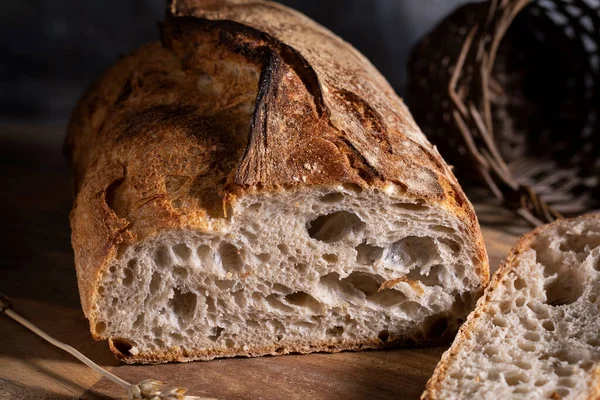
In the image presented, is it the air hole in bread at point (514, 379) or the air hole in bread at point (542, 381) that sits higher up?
the air hole in bread at point (542, 381)

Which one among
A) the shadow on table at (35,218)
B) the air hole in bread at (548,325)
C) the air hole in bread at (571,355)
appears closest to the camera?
the air hole in bread at (571,355)

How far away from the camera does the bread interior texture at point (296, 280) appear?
2883mm

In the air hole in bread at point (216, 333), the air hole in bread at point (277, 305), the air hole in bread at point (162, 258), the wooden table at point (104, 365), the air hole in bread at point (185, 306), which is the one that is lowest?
the wooden table at point (104, 365)

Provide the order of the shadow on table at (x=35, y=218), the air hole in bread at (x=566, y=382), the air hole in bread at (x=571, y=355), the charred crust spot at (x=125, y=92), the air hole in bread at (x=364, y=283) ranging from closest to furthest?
the air hole in bread at (x=566, y=382) → the air hole in bread at (x=571, y=355) → the air hole in bread at (x=364, y=283) → the shadow on table at (x=35, y=218) → the charred crust spot at (x=125, y=92)

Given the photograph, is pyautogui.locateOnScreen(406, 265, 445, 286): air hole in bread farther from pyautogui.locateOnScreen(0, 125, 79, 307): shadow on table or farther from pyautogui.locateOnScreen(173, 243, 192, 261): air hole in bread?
pyautogui.locateOnScreen(0, 125, 79, 307): shadow on table

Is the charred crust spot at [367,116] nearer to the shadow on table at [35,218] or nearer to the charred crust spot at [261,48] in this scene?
the charred crust spot at [261,48]

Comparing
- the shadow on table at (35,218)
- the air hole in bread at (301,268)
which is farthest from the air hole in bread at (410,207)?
the shadow on table at (35,218)

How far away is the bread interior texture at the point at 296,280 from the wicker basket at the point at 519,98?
1178 millimetres

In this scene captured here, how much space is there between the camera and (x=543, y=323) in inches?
117

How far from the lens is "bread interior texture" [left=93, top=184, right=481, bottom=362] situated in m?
2.88

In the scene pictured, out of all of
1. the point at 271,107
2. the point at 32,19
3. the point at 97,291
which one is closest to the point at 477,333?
the point at 271,107

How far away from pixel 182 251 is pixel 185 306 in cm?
28

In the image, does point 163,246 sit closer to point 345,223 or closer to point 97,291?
point 97,291

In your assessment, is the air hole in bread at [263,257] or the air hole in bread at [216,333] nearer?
the air hole in bread at [263,257]
